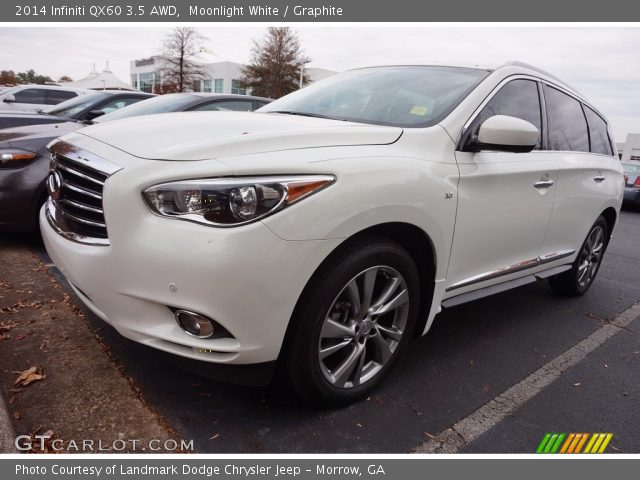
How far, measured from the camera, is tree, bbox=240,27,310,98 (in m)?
45.7

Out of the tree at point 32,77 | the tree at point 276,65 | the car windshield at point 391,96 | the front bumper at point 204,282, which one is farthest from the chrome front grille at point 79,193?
the tree at point 32,77

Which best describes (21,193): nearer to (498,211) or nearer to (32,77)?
(498,211)

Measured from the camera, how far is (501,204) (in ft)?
9.04

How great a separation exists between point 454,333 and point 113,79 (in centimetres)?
5521

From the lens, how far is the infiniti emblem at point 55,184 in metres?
2.28

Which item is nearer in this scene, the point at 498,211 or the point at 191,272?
the point at 191,272

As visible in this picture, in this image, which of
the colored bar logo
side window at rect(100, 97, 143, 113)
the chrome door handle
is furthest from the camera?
side window at rect(100, 97, 143, 113)

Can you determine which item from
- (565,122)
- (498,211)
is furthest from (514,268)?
(565,122)

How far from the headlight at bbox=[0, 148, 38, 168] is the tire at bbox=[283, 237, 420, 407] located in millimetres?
3190

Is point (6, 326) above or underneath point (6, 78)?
above

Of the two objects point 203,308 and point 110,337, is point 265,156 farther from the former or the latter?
point 110,337

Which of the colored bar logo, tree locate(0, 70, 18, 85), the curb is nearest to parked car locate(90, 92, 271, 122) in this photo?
the curb

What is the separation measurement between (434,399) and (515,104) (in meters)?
1.89

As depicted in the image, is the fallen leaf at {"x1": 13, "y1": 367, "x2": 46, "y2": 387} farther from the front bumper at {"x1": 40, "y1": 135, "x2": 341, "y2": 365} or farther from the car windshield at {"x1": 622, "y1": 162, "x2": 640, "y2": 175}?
the car windshield at {"x1": 622, "y1": 162, "x2": 640, "y2": 175}
